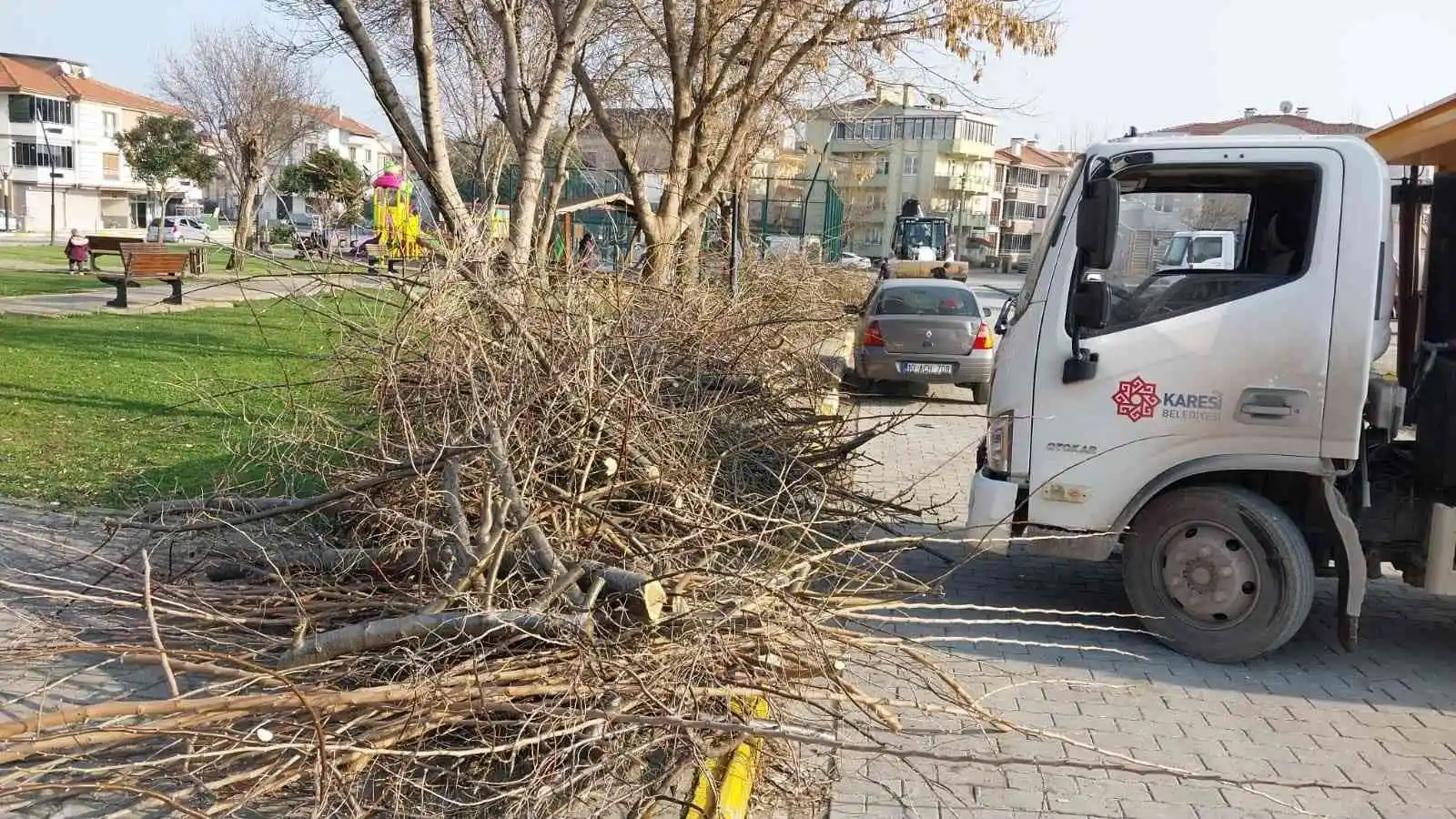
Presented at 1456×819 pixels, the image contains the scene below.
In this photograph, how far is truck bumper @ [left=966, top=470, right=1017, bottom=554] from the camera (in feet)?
18.5

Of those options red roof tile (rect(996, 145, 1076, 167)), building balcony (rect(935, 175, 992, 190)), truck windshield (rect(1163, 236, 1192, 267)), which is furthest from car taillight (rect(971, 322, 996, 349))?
red roof tile (rect(996, 145, 1076, 167))

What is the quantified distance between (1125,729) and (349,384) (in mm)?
4760

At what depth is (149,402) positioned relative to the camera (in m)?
10.6

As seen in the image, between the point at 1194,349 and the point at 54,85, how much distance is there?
88272 mm

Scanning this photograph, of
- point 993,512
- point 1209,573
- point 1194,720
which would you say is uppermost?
point 993,512

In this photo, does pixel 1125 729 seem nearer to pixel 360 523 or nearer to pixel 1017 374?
pixel 1017 374

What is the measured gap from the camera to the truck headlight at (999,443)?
574 centimetres

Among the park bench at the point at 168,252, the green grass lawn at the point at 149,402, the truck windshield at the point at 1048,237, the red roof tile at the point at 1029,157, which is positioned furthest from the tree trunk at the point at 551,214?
the red roof tile at the point at 1029,157

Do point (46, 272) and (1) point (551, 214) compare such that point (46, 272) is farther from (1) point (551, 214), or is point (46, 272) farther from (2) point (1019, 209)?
(2) point (1019, 209)

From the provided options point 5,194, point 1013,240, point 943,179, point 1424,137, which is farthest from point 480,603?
point 1013,240

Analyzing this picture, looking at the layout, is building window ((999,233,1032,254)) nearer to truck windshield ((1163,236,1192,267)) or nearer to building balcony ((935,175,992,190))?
building balcony ((935,175,992,190))

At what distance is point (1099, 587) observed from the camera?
22.1 feet

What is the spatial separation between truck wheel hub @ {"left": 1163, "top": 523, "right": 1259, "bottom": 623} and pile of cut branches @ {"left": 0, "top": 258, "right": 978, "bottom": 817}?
145cm

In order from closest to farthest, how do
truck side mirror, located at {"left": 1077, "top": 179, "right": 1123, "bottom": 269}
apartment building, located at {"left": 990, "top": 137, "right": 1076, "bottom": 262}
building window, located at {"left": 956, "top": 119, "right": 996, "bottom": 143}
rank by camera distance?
truck side mirror, located at {"left": 1077, "top": 179, "right": 1123, "bottom": 269} < building window, located at {"left": 956, "top": 119, "right": 996, "bottom": 143} < apartment building, located at {"left": 990, "top": 137, "right": 1076, "bottom": 262}
